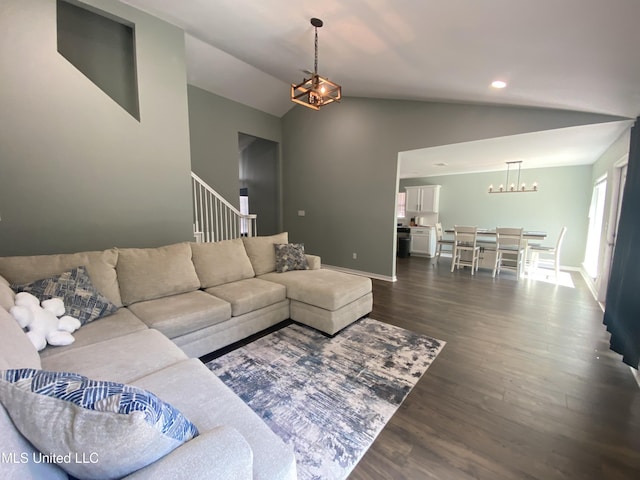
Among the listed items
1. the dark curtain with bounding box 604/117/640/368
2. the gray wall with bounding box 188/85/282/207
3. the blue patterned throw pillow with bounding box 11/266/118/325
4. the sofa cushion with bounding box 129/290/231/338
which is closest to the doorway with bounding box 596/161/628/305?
the dark curtain with bounding box 604/117/640/368

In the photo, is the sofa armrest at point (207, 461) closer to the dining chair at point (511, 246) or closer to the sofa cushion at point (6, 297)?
the sofa cushion at point (6, 297)

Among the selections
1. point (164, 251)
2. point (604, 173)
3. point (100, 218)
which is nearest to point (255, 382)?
point (164, 251)

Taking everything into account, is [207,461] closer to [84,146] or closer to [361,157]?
[84,146]

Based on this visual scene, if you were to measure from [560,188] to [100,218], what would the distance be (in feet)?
27.8

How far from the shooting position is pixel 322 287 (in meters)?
2.81

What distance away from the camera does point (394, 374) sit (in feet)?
7.10

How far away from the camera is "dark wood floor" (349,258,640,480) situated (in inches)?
56.0

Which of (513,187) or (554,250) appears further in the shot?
(513,187)

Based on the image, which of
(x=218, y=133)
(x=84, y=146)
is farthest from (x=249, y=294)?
(x=218, y=133)

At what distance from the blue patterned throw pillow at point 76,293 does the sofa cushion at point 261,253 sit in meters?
1.48

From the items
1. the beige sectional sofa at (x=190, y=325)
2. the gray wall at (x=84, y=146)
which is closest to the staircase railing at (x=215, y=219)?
the gray wall at (x=84, y=146)

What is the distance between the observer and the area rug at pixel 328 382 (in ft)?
5.03

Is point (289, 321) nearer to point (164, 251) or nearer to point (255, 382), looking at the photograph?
point (255, 382)

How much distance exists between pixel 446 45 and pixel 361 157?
8.93 feet
